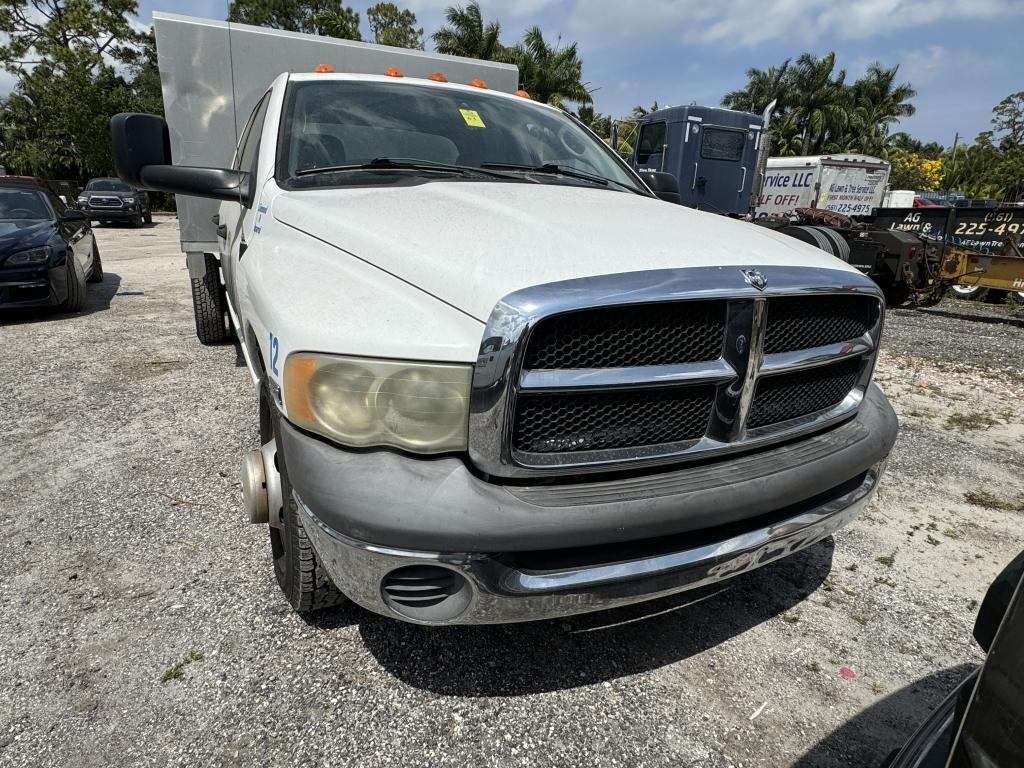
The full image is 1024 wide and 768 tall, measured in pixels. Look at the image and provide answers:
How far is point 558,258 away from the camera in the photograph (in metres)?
1.65

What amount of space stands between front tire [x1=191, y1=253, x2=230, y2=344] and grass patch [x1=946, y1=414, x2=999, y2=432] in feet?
19.9

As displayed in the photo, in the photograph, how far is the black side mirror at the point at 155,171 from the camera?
2.59 meters

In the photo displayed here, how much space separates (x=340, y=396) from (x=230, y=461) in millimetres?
2346

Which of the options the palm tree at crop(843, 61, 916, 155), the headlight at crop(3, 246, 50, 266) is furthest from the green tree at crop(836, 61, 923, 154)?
the headlight at crop(3, 246, 50, 266)

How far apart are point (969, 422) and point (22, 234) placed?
368 inches

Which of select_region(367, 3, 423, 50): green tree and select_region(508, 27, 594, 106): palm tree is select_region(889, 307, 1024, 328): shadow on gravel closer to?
select_region(508, 27, 594, 106): palm tree

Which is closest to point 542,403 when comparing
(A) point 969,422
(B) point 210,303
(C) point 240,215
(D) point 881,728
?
(D) point 881,728

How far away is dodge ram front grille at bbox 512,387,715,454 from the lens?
159cm

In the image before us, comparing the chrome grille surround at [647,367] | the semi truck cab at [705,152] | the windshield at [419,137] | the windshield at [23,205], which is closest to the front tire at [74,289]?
the windshield at [23,205]

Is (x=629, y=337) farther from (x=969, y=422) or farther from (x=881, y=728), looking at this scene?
(x=969, y=422)

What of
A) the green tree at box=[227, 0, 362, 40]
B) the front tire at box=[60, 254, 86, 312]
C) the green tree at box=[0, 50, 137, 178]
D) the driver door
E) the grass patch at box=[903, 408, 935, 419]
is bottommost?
the grass patch at box=[903, 408, 935, 419]

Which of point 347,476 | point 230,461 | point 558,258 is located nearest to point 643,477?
point 558,258

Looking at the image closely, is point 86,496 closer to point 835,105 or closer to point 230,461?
point 230,461

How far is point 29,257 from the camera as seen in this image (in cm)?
691
